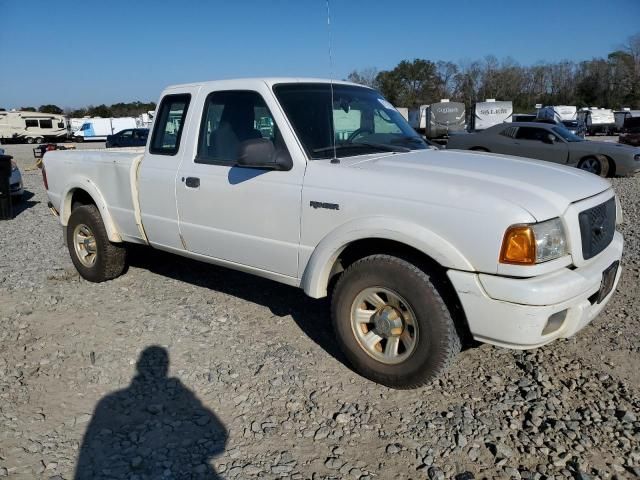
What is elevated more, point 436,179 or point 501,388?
point 436,179

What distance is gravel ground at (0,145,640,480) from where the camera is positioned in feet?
9.00

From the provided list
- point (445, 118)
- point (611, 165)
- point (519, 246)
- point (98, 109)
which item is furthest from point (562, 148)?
point (98, 109)

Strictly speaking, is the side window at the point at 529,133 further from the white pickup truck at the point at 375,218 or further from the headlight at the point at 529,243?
the headlight at the point at 529,243

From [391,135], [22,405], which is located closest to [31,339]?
[22,405]

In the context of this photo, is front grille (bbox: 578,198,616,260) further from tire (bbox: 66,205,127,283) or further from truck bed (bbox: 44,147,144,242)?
tire (bbox: 66,205,127,283)

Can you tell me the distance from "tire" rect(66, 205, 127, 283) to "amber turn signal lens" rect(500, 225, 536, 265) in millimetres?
4044

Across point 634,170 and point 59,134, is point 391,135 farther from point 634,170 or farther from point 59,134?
point 59,134

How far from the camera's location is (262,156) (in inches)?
137

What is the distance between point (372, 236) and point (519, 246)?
86 centimetres

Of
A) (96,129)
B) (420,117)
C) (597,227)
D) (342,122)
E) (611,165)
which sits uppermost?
(342,122)

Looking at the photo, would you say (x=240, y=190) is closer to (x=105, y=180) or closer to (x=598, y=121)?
(x=105, y=180)

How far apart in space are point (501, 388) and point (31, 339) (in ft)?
12.1

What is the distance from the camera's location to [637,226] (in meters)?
7.82

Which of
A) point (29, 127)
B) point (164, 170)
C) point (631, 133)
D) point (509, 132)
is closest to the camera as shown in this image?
point (164, 170)
